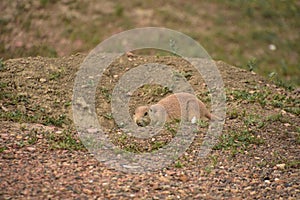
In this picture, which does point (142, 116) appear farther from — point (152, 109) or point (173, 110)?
point (173, 110)

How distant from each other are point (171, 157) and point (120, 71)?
1.73 meters

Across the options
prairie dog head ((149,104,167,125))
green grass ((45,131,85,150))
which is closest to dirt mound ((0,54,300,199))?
green grass ((45,131,85,150))

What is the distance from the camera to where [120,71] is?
5.86 metres

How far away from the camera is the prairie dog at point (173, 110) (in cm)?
498

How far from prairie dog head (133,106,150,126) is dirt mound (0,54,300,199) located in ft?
0.73

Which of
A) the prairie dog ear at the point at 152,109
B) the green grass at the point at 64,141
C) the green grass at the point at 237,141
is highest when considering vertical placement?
the prairie dog ear at the point at 152,109

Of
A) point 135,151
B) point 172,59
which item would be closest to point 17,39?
point 172,59

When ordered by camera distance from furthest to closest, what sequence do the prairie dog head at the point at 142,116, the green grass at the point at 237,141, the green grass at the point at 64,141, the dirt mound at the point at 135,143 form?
the prairie dog head at the point at 142,116 → the green grass at the point at 237,141 → the green grass at the point at 64,141 → the dirt mound at the point at 135,143

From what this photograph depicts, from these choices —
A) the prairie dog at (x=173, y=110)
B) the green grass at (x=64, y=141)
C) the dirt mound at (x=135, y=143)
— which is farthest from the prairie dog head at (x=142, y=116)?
the green grass at (x=64, y=141)

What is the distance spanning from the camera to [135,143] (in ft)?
14.9

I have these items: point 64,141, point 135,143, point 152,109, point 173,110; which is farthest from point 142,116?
point 64,141

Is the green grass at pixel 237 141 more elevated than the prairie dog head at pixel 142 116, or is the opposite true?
the prairie dog head at pixel 142 116

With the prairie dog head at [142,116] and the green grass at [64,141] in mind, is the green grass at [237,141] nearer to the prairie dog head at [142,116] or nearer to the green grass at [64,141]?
the prairie dog head at [142,116]

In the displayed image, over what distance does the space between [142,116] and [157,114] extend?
131mm
